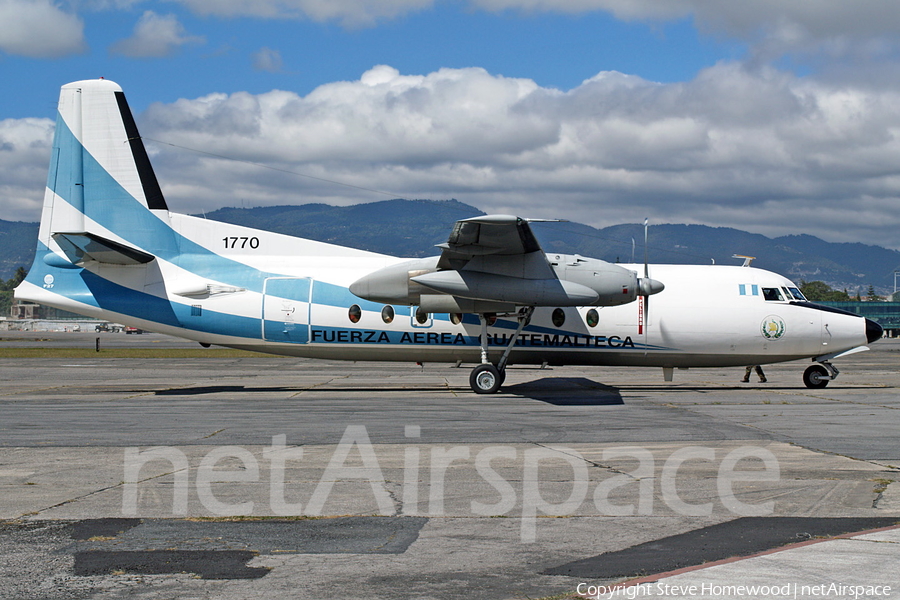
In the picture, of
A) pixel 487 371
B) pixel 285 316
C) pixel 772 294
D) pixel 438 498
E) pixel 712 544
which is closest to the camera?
pixel 712 544

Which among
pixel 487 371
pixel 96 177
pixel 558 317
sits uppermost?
pixel 96 177

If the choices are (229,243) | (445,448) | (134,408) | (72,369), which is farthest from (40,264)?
(445,448)

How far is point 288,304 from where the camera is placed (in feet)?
72.5

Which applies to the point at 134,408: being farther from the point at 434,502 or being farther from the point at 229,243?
the point at 434,502

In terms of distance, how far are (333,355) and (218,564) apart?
16024 millimetres

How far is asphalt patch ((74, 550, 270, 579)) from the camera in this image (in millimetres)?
6277

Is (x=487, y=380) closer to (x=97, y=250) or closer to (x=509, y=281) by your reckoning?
(x=509, y=281)

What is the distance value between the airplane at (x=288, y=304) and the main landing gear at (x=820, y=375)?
0.88m

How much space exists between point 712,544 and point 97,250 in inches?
755

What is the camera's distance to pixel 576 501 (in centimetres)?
891

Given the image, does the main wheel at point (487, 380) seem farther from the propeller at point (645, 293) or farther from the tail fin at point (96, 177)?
the tail fin at point (96, 177)

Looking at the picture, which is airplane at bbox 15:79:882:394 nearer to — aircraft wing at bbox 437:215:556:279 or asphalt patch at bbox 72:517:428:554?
aircraft wing at bbox 437:215:556:279

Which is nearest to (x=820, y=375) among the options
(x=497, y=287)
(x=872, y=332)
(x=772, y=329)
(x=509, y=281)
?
(x=872, y=332)

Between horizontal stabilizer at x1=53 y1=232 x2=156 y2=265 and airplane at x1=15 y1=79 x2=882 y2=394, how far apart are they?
63 millimetres
